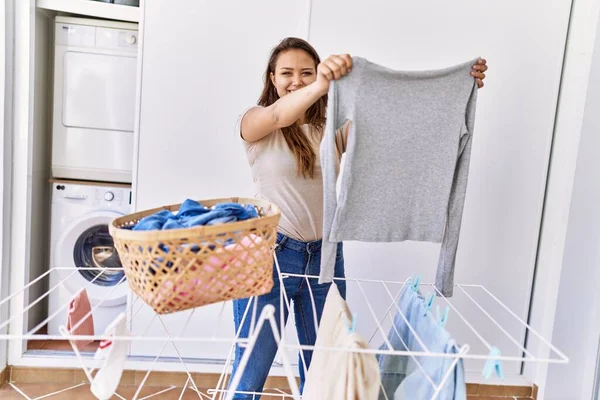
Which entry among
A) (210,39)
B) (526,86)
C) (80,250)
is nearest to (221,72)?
(210,39)

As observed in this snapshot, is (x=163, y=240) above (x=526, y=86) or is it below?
below

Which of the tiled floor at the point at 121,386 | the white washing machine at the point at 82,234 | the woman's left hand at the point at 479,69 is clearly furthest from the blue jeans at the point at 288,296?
the white washing machine at the point at 82,234

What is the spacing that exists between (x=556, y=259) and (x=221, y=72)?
177 centimetres

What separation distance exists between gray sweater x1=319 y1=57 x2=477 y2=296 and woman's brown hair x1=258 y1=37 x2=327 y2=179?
0.68ft

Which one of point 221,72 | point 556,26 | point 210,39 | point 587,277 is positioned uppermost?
point 556,26

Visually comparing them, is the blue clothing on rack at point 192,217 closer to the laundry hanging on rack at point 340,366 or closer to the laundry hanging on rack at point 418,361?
the laundry hanging on rack at point 340,366

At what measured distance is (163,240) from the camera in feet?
2.72

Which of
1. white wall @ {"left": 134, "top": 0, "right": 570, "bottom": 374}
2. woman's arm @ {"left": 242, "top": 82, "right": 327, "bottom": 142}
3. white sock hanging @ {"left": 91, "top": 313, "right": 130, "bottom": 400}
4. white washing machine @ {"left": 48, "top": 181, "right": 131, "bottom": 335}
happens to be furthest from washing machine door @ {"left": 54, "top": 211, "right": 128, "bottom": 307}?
white sock hanging @ {"left": 91, "top": 313, "right": 130, "bottom": 400}

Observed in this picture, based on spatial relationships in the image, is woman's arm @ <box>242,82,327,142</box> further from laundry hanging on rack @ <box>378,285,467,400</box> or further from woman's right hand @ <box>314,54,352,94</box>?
laundry hanging on rack @ <box>378,285,467,400</box>

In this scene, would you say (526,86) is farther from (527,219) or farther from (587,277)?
(587,277)

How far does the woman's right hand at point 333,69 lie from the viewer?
3.77 ft

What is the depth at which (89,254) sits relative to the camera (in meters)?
2.54

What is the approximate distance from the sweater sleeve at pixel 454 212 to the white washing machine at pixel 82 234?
1.71 meters

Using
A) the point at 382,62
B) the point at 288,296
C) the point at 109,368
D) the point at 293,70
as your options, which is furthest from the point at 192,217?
the point at 382,62
